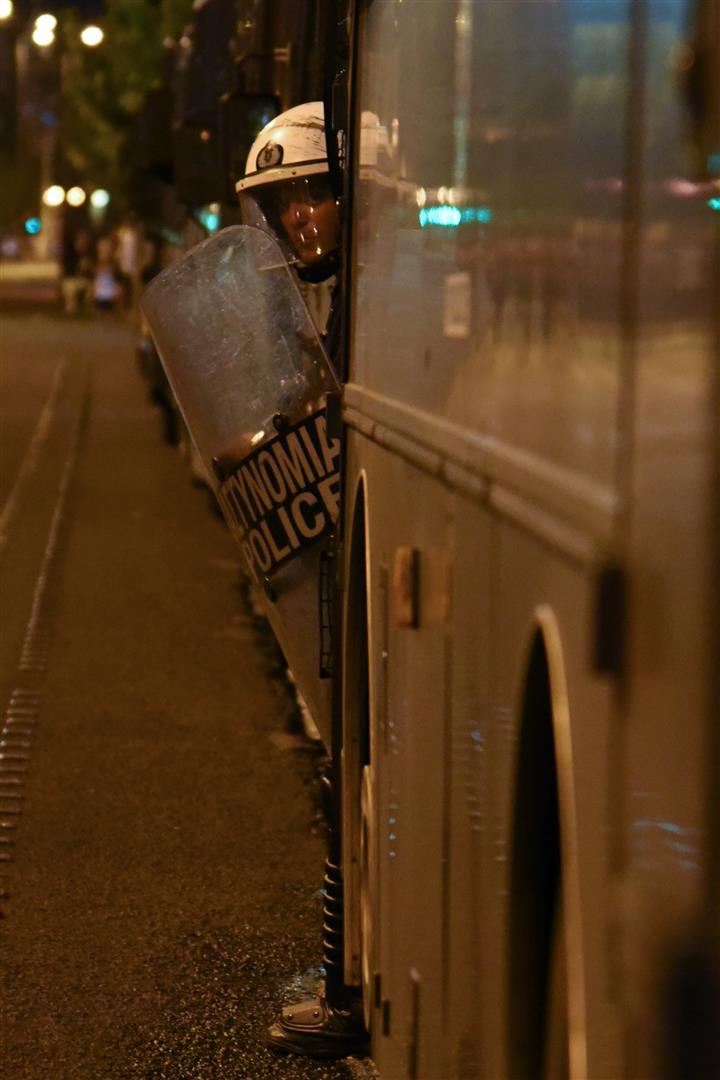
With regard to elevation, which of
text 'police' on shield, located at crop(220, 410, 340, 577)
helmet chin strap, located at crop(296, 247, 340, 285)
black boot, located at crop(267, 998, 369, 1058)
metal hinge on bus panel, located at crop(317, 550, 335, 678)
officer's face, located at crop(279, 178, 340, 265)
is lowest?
black boot, located at crop(267, 998, 369, 1058)

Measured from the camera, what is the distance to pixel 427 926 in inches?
126

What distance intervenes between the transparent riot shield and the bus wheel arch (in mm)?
2579

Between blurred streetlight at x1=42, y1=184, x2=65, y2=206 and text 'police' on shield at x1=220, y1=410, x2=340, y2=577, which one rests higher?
text 'police' on shield at x1=220, y1=410, x2=340, y2=577

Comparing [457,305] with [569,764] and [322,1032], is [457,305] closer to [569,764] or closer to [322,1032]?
[569,764]

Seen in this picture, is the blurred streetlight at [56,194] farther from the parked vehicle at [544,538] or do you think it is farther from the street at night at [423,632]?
the parked vehicle at [544,538]

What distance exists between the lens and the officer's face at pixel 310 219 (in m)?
5.62

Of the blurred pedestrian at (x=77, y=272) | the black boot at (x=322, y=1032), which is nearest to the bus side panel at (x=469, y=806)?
the black boot at (x=322, y=1032)

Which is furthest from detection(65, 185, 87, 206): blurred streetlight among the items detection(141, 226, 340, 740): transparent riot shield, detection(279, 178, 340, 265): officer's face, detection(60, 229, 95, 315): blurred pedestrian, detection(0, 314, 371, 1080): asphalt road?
detection(141, 226, 340, 740): transparent riot shield

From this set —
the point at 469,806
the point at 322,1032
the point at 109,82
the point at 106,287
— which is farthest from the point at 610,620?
the point at 109,82

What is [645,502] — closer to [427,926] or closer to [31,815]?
[427,926]

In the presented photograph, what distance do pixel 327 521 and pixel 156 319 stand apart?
72cm

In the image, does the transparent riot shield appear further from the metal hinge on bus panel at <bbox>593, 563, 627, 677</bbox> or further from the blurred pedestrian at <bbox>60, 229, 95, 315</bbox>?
the blurred pedestrian at <bbox>60, 229, 95, 315</bbox>

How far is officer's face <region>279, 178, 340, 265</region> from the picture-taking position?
5617mm

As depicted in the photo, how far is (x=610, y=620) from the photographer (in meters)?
1.88
